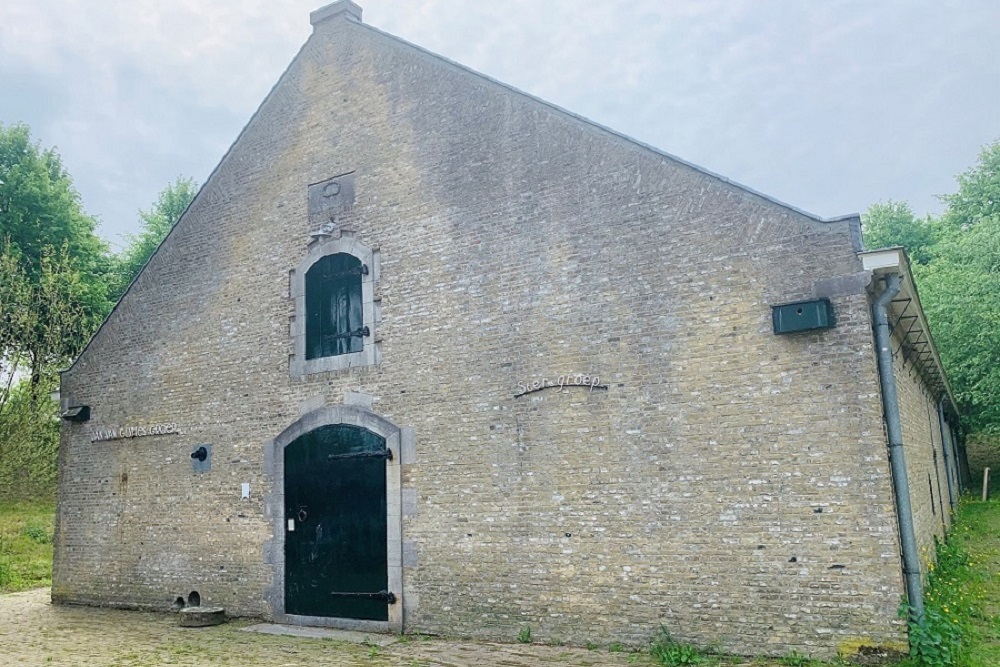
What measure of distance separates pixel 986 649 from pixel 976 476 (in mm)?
26063

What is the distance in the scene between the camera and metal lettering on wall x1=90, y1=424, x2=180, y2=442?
38.9 feet

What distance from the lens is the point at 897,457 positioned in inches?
281

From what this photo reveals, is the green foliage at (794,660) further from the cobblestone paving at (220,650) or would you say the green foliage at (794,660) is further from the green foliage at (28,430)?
the green foliage at (28,430)

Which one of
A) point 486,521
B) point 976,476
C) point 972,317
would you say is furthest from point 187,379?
point 976,476

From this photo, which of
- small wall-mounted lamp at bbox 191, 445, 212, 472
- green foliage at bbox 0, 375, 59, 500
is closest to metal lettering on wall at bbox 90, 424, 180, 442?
small wall-mounted lamp at bbox 191, 445, 212, 472

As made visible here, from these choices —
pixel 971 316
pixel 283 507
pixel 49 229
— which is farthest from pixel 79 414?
pixel 971 316

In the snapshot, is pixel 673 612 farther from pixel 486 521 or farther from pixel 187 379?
pixel 187 379

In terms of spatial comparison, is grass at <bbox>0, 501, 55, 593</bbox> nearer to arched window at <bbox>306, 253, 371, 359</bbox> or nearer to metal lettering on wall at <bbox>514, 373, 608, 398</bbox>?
arched window at <bbox>306, 253, 371, 359</bbox>

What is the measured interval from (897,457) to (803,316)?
1.53 meters

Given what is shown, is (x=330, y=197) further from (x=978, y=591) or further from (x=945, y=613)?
(x=978, y=591)

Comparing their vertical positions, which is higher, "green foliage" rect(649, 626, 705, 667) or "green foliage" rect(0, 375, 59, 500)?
"green foliage" rect(0, 375, 59, 500)

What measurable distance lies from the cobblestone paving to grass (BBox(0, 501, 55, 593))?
16.3 ft

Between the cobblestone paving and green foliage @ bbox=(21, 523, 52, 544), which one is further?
green foliage @ bbox=(21, 523, 52, 544)

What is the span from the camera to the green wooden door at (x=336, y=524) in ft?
31.8
